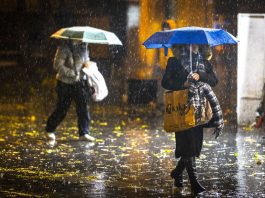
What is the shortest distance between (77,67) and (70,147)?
1.60 m

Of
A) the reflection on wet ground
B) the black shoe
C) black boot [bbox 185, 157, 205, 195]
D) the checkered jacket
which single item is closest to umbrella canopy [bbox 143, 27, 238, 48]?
the checkered jacket

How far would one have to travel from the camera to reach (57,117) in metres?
14.2

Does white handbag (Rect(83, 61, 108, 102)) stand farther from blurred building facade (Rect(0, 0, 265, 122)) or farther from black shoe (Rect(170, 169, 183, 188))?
blurred building facade (Rect(0, 0, 265, 122))

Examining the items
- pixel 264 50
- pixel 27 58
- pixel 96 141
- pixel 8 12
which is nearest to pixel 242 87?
pixel 264 50

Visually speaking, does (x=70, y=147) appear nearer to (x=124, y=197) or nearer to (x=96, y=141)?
(x=96, y=141)

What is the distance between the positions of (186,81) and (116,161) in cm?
275

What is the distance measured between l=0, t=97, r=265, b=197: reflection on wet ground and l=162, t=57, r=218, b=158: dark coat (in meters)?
0.52

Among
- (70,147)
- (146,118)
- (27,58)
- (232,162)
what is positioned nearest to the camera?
(232,162)

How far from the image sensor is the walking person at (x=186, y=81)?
9.20 meters

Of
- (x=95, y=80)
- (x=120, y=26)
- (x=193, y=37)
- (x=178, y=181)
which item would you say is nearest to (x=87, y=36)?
(x=95, y=80)

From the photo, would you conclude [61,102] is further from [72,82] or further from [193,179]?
[193,179]

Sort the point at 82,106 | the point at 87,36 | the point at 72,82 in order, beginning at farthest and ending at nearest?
the point at 82,106, the point at 72,82, the point at 87,36

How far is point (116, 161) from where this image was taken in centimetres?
1152

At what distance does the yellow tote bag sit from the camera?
9.03m
